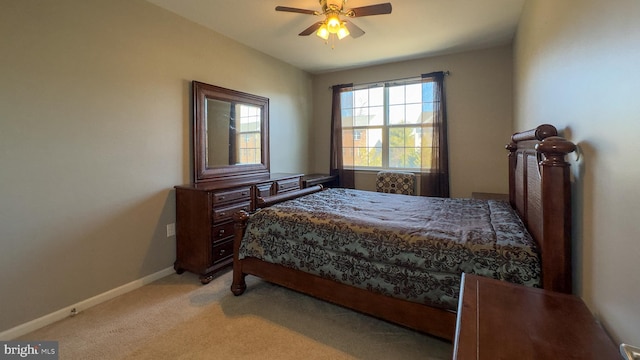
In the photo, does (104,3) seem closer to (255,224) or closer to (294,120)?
(255,224)

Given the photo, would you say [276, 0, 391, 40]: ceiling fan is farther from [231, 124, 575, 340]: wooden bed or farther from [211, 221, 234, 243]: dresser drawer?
[211, 221, 234, 243]: dresser drawer

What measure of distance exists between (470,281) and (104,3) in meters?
3.27

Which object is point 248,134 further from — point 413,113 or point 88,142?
point 413,113

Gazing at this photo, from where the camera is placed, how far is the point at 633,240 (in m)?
0.82

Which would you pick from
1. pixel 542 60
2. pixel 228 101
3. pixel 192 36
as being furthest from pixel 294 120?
pixel 542 60

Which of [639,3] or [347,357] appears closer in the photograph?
[639,3]

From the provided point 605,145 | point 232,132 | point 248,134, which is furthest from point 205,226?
point 605,145

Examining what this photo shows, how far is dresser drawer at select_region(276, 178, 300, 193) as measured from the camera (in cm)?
349

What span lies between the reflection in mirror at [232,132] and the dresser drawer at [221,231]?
2.51ft

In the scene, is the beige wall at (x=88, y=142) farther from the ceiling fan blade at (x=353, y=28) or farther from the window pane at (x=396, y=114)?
the window pane at (x=396, y=114)

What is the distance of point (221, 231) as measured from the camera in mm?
2764

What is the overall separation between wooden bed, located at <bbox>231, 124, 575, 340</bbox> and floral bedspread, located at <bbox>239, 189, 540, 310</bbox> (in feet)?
0.21

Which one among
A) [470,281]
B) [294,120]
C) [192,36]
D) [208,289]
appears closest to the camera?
[470,281]

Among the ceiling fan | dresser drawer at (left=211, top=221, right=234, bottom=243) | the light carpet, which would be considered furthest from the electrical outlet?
the ceiling fan
